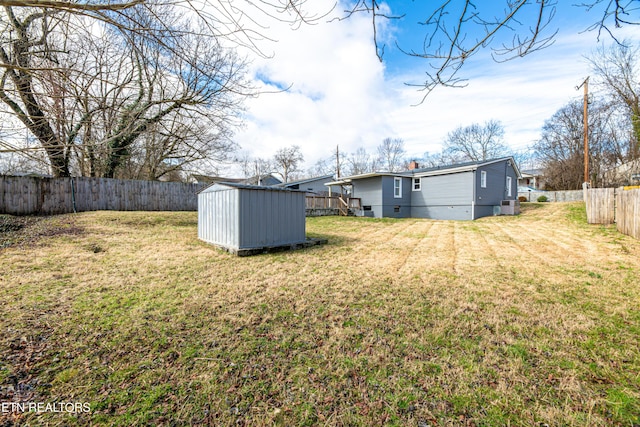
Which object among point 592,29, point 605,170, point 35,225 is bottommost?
point 35,225

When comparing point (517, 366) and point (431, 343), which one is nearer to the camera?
point (517, 366)

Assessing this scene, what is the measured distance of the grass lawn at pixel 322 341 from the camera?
5.83ft

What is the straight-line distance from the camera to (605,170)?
21281 millimetres

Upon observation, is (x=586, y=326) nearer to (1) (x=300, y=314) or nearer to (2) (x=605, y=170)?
(1) (x=300, y=314)

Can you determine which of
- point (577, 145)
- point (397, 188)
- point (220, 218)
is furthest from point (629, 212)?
point (577, 145)

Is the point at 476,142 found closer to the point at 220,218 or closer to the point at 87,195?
the point at 220,218

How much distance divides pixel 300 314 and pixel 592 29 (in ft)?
13.1

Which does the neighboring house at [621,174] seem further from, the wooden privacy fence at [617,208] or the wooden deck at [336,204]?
the wooden deck at [336,204]

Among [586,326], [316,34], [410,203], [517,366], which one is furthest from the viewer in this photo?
[410,203]

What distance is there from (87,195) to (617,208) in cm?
2050

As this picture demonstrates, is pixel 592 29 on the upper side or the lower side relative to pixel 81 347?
upper

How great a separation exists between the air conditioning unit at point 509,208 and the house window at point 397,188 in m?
6.18

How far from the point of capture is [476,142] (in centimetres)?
3228

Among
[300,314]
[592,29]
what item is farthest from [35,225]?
[592,29]
